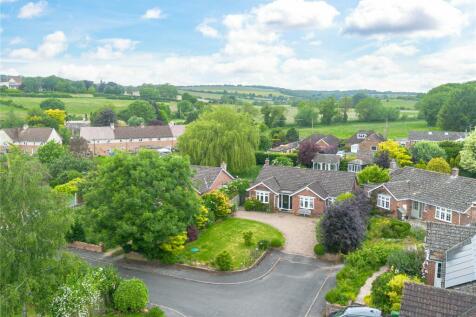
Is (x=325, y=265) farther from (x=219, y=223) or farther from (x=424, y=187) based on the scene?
(x=424, y=187)

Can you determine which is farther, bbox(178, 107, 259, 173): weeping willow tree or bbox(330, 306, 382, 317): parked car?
bbox(178, 107, 259, 173): weeping willow tree

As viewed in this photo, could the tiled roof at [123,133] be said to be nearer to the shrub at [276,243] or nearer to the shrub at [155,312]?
the shrub at [276,243]

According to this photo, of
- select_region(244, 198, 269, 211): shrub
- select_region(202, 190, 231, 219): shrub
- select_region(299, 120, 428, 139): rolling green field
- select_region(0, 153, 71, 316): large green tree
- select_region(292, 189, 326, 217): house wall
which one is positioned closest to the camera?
select_region(0, 153, 71, 316): large green tree

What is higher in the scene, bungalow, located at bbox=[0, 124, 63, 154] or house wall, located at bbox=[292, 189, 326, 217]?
bungalow, located at bbox=[0, 124, 63, 154]

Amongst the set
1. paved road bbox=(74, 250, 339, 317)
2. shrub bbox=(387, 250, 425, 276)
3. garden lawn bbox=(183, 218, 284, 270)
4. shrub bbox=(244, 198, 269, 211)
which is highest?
shrub bbox=(387, 250, 425, 276)

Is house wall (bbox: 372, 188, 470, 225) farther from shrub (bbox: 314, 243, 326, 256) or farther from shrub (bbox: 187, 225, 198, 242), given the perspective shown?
shrub (bbox: 187, 225, 198, 242)

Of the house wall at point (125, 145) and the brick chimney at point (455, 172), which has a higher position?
the brick chimney at point (455, 172)

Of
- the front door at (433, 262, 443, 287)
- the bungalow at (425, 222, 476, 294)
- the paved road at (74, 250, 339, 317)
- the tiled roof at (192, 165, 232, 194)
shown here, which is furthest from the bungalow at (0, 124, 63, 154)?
the front door at (433, 262, 443, 287)

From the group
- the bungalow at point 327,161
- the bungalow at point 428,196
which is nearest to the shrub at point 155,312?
the bungalow at point 428,196
